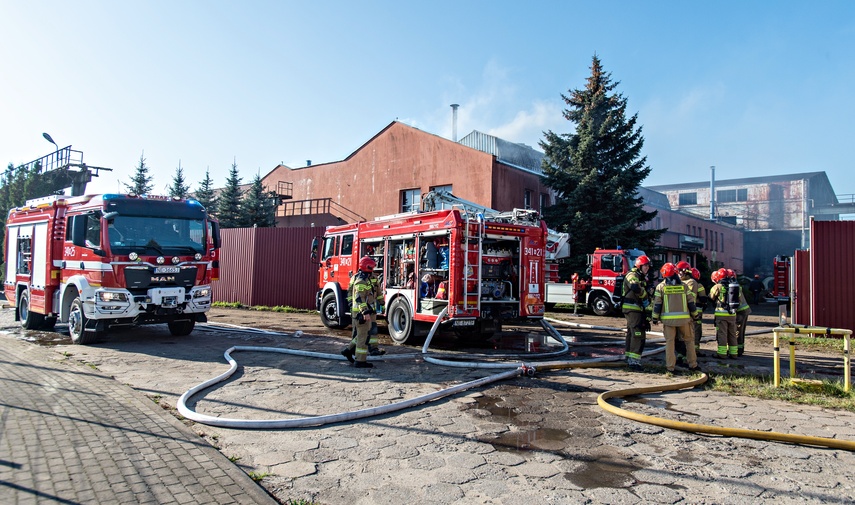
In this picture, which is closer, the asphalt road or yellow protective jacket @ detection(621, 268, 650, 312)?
the asphalt road

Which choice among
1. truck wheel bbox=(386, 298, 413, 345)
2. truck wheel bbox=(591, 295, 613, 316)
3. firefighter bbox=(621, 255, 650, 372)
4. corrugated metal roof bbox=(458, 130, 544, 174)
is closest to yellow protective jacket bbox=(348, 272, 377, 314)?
truck wheel bbox=(386, 298, 413, 345)

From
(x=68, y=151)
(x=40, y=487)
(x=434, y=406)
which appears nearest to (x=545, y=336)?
(x=434, y=406)

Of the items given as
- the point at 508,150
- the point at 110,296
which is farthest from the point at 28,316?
the point at 508,150

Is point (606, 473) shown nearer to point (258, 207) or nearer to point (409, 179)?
point (409, 179)

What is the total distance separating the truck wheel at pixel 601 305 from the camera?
61.6 feet

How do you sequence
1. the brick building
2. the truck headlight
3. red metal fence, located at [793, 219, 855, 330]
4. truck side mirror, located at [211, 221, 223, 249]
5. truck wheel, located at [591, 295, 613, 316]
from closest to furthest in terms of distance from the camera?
the truck headlight < truck side mirror, located at [211, 221, 223, 249] < red metal fence, located at [793, 219, 855, 330] < truck wheel, located at [591, 295, 613, 316] < the brick building

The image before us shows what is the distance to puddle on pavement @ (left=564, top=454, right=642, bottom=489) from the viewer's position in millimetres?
3883

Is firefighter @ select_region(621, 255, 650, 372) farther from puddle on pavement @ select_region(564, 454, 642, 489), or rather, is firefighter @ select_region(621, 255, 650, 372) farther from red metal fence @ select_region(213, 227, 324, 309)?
red metal fence @ select_region(213, 227, 324, 309)

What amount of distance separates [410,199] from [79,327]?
19.4m

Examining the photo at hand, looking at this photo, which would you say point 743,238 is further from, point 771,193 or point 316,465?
point 316,465

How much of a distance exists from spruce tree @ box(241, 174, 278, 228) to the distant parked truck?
19877 millimetres

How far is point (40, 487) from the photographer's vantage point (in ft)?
12.1

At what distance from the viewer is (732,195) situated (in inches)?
2226

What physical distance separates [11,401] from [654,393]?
7396mm
